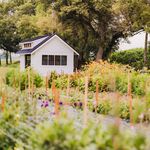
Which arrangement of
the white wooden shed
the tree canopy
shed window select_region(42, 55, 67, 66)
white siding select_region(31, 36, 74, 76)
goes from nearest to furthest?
the tree canopy, the white wooden shed, white siding select_region(31, 36, 74, 76), shed window select_region(42, 55, 67, 66)

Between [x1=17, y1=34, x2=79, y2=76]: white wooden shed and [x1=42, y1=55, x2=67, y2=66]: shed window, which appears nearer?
[x1=17, y1=34, x2=79, y2=76]: white wooden shed

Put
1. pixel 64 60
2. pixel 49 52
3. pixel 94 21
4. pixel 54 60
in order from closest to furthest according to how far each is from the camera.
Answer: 1. pixel 49 52
2. pixel 54 60
3. pixel 64 60
4. pixel 94 21

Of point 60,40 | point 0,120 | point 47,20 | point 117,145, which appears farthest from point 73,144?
point 47,20

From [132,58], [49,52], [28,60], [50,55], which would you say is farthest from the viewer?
[132,58]

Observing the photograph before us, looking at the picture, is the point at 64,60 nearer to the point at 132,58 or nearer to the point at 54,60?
the point at 54,60

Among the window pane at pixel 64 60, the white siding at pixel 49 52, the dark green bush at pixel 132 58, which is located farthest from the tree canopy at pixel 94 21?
the window pane at pixel 64 60

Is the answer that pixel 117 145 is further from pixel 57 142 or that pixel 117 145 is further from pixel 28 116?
pixel 28 116

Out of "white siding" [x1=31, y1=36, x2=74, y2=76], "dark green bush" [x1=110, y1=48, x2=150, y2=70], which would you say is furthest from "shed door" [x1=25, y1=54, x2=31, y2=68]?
"dark green bush" [x1=110, y1=48, x2=150, y2=70]

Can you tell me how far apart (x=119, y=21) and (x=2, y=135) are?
109ft

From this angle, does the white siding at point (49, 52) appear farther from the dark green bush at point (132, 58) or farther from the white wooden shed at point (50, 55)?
the dark green bush at point (132, 58)

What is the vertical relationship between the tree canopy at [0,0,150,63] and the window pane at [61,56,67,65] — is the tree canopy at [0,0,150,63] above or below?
above

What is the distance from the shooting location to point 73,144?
149 inches

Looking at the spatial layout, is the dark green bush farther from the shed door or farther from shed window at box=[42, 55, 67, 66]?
the shed door

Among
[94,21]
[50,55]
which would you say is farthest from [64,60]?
[94,21]
